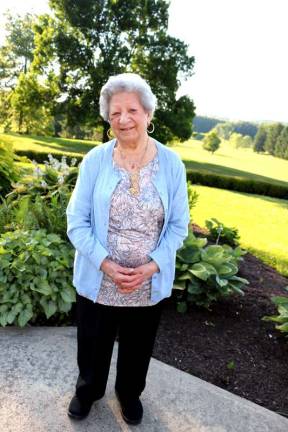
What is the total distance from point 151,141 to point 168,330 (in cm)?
199

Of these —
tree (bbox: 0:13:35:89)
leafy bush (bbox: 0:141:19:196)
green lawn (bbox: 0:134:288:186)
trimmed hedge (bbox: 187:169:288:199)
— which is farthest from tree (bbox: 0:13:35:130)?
leafy bush (bbox: 0:141:19:196)

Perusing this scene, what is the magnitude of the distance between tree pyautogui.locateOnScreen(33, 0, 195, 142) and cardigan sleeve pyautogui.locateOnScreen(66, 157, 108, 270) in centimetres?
2187

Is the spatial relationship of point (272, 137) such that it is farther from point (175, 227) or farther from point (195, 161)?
point (175, 227)

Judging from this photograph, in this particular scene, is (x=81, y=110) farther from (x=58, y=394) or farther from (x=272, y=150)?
(x=272, y=150)

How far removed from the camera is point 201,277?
11.6 feet

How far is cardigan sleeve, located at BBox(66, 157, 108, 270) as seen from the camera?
202cm

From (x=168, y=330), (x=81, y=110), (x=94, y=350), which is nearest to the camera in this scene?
(x=94, y=350)

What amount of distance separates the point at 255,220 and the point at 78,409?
9029mm

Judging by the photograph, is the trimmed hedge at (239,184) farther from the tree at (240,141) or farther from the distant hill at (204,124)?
the distant hill at (204,124)

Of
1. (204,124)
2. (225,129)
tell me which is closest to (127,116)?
(225,129)

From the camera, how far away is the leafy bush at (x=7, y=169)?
203 inches

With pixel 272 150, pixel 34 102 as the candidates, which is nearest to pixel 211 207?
pixel 34 102

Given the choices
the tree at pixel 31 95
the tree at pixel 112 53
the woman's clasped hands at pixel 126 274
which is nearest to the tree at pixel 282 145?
the tree at pixel 112 53

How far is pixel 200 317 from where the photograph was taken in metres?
3.80
